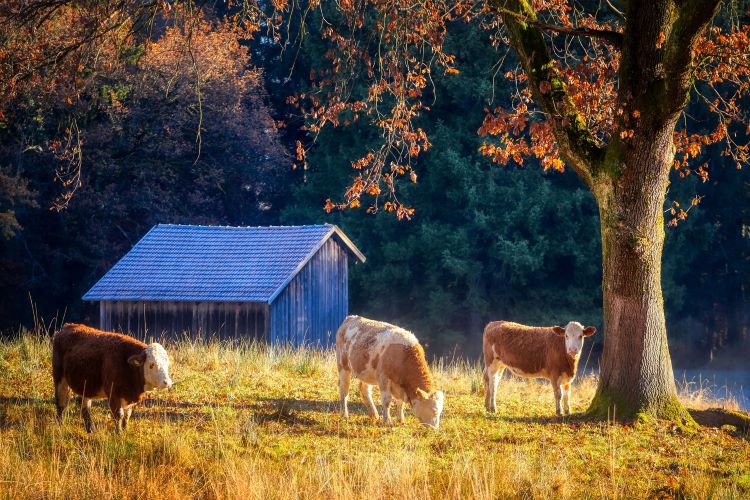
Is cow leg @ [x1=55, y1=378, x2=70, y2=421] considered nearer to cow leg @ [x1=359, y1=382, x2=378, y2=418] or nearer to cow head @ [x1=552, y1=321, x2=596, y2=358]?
cow leg @ [x1=359, y1=382, x2=378, y2=418]

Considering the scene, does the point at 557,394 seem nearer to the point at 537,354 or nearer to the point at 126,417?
the point at 537,354

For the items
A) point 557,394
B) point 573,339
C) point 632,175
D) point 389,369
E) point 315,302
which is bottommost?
point 315,302

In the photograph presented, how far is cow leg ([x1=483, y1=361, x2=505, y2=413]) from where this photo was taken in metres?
14.1

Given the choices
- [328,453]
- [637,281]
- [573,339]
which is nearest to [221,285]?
[573,339]

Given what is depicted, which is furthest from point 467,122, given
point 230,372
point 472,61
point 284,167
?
point 230,372

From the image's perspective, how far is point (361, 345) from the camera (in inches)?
501

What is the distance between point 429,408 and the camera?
1156 cm

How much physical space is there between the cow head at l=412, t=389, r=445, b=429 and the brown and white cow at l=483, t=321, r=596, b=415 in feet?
8.54

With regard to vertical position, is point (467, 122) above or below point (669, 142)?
above

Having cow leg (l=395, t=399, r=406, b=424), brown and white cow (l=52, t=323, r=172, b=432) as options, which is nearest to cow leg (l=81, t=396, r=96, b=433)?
brown and white cow (l=52, t=323, r=172, b=432)

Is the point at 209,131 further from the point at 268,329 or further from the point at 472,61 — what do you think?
the point at 268,329

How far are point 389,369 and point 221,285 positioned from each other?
16926mm

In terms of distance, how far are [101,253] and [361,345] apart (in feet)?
88.4

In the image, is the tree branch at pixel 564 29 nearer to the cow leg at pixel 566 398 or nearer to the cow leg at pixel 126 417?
the cow leg at pixel 566 398
